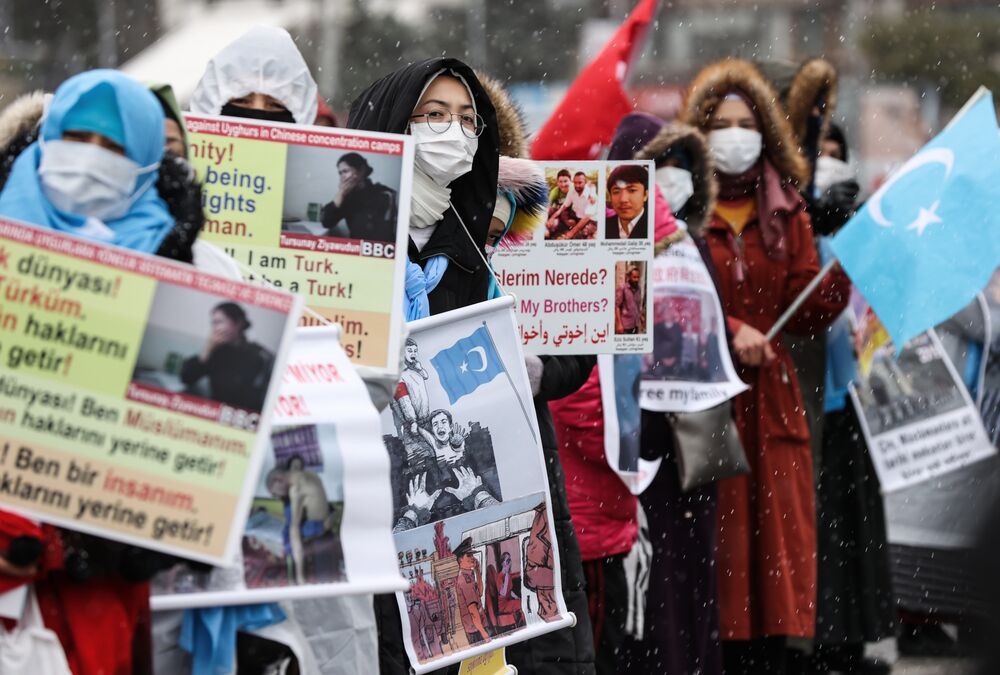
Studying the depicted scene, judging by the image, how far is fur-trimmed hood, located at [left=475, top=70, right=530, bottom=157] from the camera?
19.2 ft

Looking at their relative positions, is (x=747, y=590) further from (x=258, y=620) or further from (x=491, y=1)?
(x=491, y=1)

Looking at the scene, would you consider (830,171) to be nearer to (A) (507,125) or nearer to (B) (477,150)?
(A) (507,125)

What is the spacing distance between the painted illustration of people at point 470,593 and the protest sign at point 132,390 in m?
1.39

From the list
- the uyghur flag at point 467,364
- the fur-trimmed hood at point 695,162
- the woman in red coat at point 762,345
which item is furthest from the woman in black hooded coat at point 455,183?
the woman in red coat at point 762,345

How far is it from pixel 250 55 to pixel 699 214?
7.32 ft

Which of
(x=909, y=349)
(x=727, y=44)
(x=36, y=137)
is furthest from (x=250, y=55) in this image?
(x=727, y=44)

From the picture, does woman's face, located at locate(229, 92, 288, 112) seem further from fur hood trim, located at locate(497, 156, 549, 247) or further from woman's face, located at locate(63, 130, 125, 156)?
woman's face, located at locate(63, 130, 125, 156)

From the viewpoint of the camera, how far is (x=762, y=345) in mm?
7473

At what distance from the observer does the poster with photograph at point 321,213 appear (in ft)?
13.6

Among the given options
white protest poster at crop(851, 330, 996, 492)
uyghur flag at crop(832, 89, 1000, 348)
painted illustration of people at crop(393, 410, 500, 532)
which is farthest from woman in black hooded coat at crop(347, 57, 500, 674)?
white protest poster at crop(851, 330, 996, 492)

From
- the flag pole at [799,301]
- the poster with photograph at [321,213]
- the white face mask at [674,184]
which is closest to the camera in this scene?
the poster with photograph at [321,213]

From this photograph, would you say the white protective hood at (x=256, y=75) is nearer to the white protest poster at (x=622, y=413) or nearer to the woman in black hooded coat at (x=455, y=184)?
the woman in black hooded coat at (x=455, y=184)

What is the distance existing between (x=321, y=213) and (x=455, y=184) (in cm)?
101

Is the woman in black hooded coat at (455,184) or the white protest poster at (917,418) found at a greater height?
the woman in black hooded coat at (455,184)
